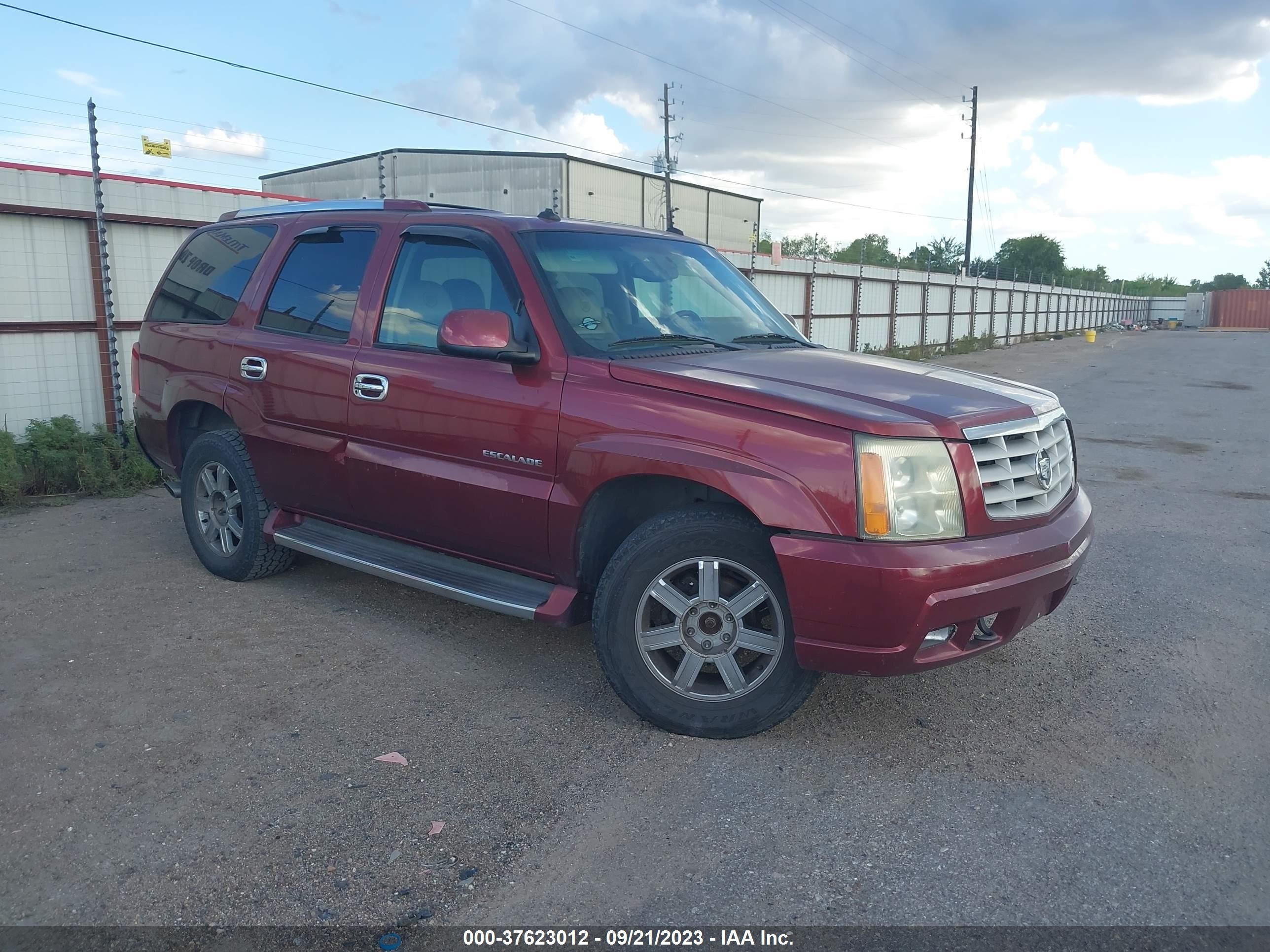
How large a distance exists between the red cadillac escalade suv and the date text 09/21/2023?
1.02 meters

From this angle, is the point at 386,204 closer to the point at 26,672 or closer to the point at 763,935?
the point at 26,672

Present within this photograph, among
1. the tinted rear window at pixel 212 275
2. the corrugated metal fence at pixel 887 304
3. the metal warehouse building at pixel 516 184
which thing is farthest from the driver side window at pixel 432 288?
the metal warehouse building at pixel 516 184

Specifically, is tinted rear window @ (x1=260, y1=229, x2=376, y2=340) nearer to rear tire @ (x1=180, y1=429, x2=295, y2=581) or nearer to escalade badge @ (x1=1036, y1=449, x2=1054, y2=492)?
rear tire @ (x1=180, y1=429, x2=295, y2=581)

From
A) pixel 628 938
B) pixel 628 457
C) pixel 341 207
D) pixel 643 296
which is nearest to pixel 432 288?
pixel 643 296

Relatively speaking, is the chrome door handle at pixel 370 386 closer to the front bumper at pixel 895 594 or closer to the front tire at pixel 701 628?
the front tire at pixel 701 628

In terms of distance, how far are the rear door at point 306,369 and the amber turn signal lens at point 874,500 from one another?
2536 mm

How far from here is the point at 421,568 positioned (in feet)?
14.5

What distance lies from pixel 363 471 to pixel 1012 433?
111 inches

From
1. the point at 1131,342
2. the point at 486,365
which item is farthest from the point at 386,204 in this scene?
the point at 1131,342

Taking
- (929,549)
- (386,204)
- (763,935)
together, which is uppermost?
(386,204)

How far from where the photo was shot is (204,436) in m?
5.51

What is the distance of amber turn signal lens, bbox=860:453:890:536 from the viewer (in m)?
3.25

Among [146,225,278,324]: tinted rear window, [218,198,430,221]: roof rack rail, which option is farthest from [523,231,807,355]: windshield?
[146,225,278,324]: tinted rear window

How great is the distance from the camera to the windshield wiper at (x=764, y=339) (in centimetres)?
455
